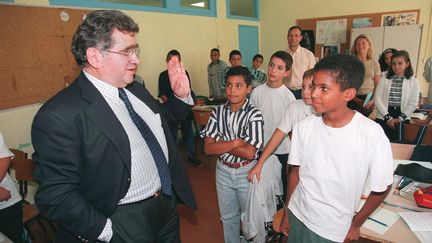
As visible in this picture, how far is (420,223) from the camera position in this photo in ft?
4.62

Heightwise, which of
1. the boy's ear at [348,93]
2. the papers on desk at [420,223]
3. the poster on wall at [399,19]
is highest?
the poster on wall at [399,19]

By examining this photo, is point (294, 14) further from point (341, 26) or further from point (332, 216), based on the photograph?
point (332, 216)

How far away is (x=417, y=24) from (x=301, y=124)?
615 centimetres

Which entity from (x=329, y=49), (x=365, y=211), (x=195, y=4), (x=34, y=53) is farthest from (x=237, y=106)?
(x=329, y=49)

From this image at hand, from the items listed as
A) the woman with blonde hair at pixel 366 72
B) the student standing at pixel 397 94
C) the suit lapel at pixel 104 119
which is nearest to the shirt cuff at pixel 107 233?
the suit lapel at pixel 104 119

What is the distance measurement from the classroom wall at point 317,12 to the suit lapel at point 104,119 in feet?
23.0

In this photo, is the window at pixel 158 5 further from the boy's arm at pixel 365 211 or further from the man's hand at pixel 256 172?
the boy's arm at pixel 365 211

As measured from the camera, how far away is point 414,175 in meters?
1.84

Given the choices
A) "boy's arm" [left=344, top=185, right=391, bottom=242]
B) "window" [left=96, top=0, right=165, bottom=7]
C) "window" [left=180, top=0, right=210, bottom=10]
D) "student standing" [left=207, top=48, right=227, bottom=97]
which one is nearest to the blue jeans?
"boy's arm" [left=344, top=185, right=391, bottom=242]

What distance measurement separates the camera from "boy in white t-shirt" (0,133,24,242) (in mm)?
2057

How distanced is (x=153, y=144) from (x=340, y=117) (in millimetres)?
952

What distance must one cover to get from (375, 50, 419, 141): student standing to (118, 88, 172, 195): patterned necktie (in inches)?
117

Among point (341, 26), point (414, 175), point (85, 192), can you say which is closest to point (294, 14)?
point (341, 26)

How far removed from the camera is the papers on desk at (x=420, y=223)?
133cm
